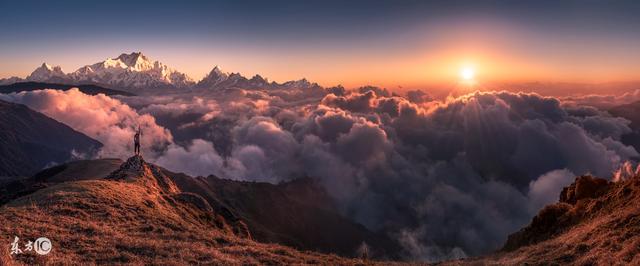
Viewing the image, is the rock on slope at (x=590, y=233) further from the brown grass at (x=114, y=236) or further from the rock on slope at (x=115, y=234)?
the rock on slope at (x=115, y=234)

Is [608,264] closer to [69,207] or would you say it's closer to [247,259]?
[247,259]

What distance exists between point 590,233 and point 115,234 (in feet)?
111

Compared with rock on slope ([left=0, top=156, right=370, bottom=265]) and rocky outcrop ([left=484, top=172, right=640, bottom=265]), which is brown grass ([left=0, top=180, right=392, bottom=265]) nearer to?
rock on slope ([left=0, top=156, right=370, bottom=265])

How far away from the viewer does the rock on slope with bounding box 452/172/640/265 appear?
2078cm

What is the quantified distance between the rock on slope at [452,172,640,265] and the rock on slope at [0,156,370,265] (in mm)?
14129

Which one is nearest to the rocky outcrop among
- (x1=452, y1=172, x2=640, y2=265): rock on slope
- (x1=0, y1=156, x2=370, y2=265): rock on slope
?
(x1=452, y1=172, x2=640, y2=265): rock on slope

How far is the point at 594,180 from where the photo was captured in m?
51.1

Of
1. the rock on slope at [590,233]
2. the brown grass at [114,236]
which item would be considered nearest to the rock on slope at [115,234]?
the brown grass at [114,236]

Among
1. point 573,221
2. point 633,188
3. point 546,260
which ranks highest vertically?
point 633,188

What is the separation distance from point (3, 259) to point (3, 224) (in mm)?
10274

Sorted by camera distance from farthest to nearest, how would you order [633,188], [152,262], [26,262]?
[633,188] < [152,262] < [26,262]

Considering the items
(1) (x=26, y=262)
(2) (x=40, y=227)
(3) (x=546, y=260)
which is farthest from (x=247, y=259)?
(3) (x=546, y=260)

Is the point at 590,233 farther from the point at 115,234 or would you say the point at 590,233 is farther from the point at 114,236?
the point at 115,234

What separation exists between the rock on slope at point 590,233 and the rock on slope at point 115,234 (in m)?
14.1
